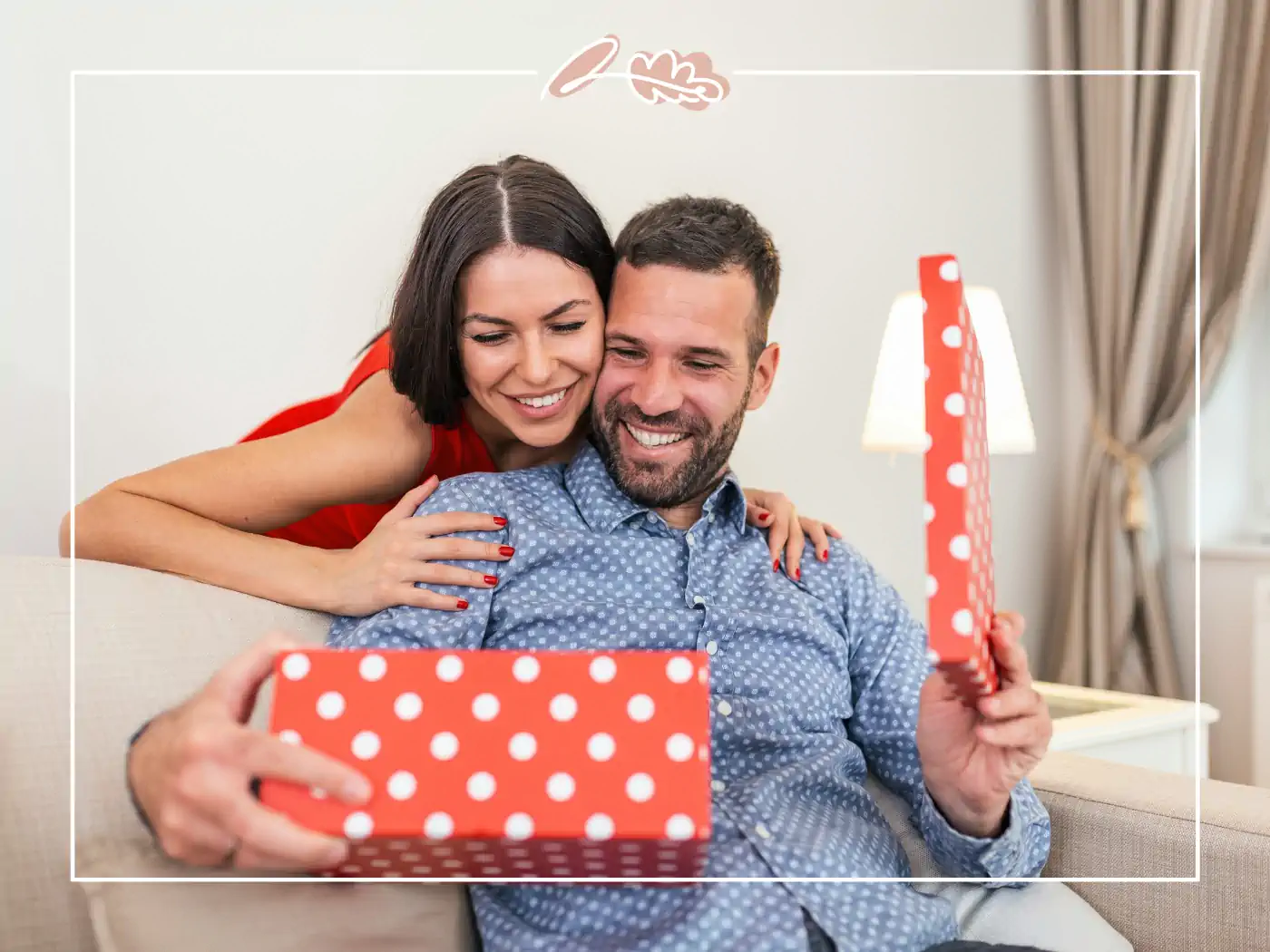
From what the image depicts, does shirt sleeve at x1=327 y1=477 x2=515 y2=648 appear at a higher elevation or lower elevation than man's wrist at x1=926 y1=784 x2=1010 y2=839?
higher

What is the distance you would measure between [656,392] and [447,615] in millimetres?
268

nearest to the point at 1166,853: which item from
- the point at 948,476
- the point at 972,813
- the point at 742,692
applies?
the point at 972,813

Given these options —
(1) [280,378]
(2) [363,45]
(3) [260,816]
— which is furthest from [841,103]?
(3) [260,816]

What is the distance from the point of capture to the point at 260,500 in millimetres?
1036

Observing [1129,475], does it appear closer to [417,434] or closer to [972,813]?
[972,813]

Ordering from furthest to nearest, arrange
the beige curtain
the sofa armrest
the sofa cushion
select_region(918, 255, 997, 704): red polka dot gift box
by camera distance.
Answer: the beige curtain, the sofa armrest, the sofa cushion, select_region(918, 255, 997, 704): red polka dot gift box

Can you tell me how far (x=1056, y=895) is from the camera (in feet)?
3.53

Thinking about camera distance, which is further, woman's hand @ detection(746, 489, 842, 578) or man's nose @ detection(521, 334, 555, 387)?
woman's hand @ detection(746, 489, 842, 578)

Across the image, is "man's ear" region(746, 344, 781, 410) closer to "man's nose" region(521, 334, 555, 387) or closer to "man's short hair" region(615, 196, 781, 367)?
"man's short hair" region(615, 196, 781, 367)

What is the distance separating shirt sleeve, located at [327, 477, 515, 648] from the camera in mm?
964

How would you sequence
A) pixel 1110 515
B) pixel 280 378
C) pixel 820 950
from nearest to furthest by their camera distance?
pixel 820 950, pixel 280 378, pixel 1110 515

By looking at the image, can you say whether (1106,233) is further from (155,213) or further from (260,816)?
(260,816)

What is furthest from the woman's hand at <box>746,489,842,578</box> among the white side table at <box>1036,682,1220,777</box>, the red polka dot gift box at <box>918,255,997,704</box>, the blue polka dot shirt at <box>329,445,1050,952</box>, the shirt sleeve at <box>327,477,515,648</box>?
the white side table at <box>1036,682,1220,777</box>

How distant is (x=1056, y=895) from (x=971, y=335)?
600 millimetres
